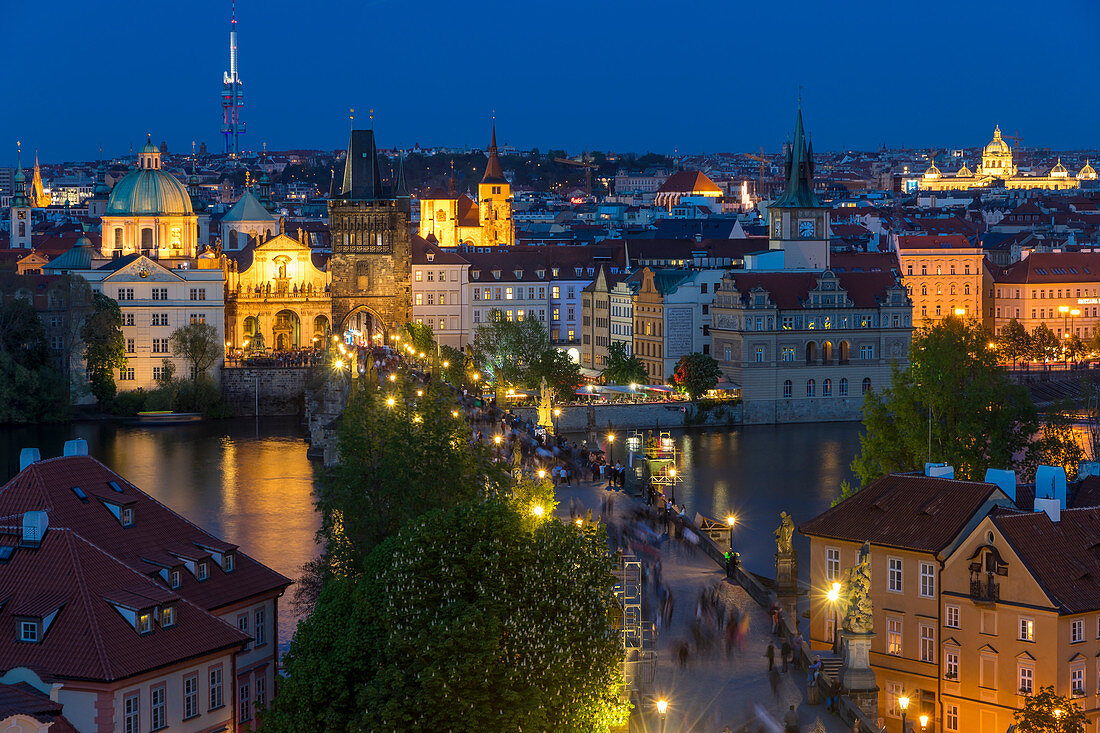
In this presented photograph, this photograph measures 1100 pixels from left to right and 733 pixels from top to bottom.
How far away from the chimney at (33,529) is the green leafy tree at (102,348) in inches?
1853

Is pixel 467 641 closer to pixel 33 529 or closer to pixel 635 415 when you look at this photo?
pixel 33 529

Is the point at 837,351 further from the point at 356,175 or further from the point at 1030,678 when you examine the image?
the point at 1030,678

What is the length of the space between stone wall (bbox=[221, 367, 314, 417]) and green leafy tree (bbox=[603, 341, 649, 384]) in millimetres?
11344

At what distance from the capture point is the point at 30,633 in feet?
69.5

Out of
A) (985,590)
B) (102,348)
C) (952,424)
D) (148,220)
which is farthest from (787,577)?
(148,220)

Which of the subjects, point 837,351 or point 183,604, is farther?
point 837,351

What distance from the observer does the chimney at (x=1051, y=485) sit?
2809 centimetres

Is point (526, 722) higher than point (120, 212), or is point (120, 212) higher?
point (120, 212)

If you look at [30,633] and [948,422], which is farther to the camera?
[948,422]

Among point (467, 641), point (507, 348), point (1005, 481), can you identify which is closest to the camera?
point (467, 641)

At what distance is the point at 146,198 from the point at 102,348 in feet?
55.9

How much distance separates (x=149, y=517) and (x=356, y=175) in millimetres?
57247

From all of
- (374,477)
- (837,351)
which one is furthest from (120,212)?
(374,477)

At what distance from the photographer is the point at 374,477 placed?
99.0ft
